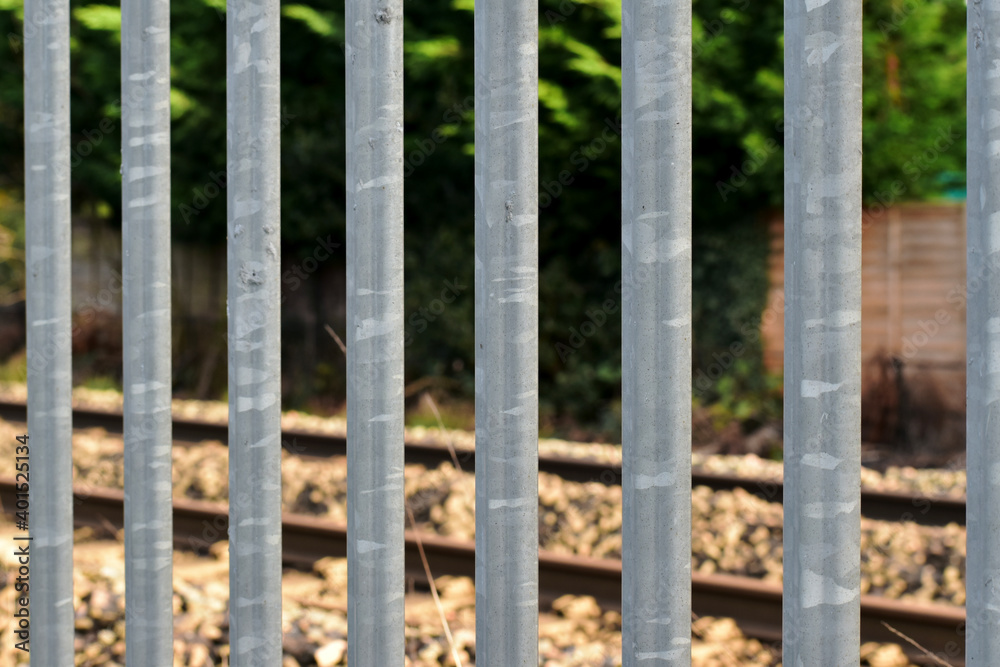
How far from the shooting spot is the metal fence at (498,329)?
1307 mm

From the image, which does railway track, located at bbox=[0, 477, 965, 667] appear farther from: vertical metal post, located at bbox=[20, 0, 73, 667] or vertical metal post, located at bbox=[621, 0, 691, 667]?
vertical metal post, located at bbox=[20, 0, 73, 667]

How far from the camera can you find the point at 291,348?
13062mm

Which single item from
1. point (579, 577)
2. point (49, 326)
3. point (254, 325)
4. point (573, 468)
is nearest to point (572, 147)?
point (573, 468)

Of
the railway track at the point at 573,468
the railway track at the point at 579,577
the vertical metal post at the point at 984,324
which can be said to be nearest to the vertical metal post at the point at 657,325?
the vertical metal post at the point at 984,324

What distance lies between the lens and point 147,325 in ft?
5.99

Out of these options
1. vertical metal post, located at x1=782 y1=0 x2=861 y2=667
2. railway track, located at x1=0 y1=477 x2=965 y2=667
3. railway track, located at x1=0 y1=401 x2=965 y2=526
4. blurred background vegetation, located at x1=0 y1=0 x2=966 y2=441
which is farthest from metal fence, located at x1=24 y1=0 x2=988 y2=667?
blurred background vegetation, located at x1=0 y1=0 x2=966 y2=441

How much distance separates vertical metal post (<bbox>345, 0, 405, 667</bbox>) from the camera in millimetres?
1582

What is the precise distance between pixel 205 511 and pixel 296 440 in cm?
239

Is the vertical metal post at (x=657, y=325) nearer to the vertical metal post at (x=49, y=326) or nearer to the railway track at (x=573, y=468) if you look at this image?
the vertical metal post at (x=49, y=326)

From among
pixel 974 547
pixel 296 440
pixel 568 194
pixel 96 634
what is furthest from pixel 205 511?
pixel 568 194

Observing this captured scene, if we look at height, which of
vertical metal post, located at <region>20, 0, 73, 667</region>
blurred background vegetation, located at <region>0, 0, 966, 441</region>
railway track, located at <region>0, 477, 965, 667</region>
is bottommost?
railway track, located at <region>0, 477, 965, 667</region>

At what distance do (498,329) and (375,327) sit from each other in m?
0.22

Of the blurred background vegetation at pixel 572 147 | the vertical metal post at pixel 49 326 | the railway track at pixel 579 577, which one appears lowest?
the railway track at pixel 579 577

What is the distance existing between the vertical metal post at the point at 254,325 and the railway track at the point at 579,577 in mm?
2415
